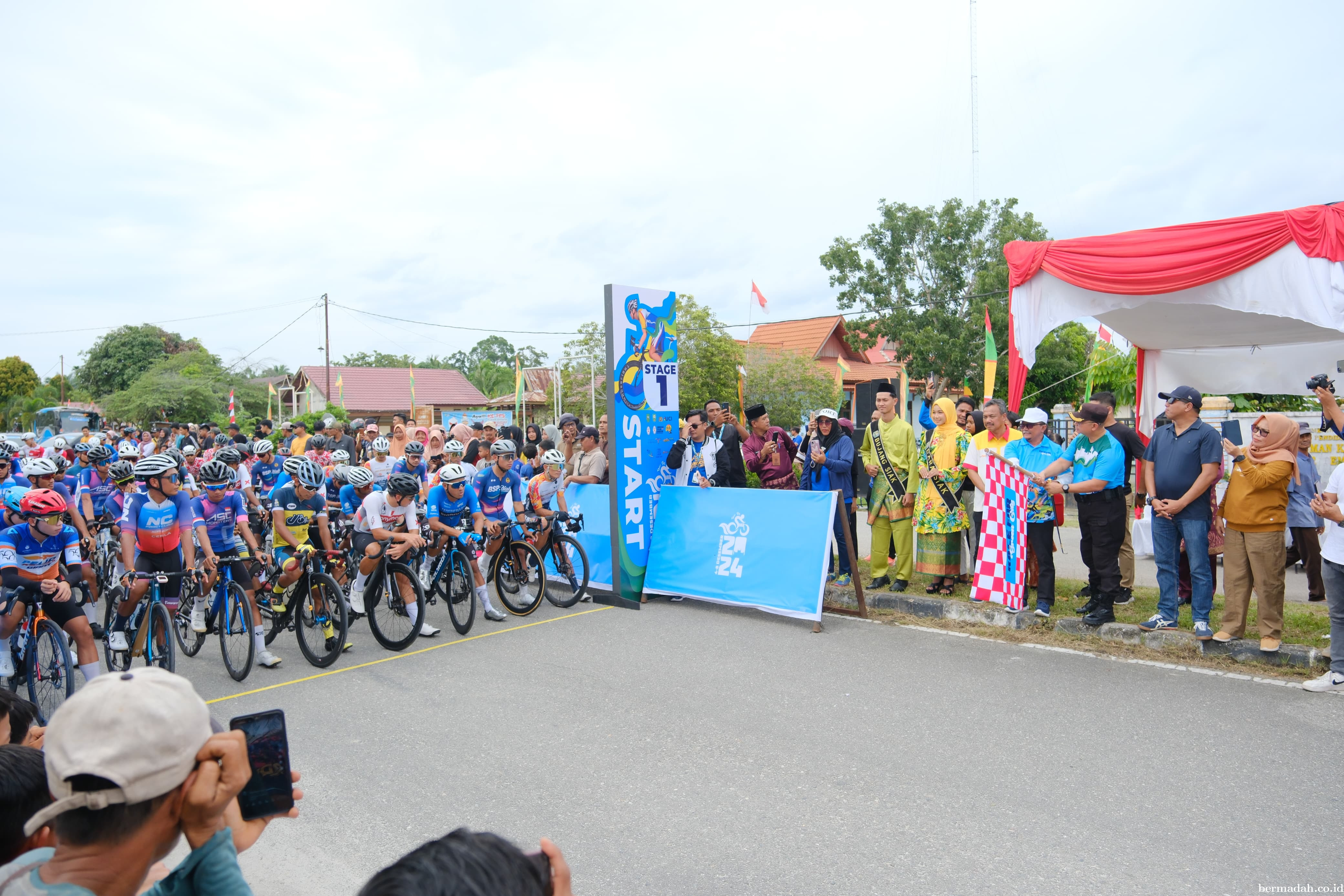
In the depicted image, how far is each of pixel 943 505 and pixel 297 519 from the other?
20.0ft

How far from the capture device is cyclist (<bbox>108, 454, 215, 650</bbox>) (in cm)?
611

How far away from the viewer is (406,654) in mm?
7062

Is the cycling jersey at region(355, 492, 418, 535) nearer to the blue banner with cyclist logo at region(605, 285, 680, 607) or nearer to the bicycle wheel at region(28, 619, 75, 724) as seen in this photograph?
the blue banner with cyclist logo at region(605, 285, 680, 607)

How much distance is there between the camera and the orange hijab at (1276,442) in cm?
586

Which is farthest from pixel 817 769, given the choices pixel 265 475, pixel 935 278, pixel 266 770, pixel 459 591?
pixel 935 278

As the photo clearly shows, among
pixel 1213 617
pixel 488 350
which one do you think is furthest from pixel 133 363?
pixel 1213 617

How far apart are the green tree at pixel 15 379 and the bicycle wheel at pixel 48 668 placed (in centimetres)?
6640

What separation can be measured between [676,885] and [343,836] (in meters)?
1.67

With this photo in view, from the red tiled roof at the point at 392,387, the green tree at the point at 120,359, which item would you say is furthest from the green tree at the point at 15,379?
the red tiled roof at the point at 392,387

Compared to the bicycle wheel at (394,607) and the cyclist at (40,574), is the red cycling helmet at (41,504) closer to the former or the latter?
Answer: the cyclist at (40,574)

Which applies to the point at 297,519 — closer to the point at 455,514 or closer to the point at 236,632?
the point at 236,632

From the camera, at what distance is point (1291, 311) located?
6781 mm

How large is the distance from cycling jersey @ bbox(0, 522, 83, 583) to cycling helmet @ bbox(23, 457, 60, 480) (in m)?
1.60

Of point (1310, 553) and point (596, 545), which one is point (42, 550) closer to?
point (596, 545)
